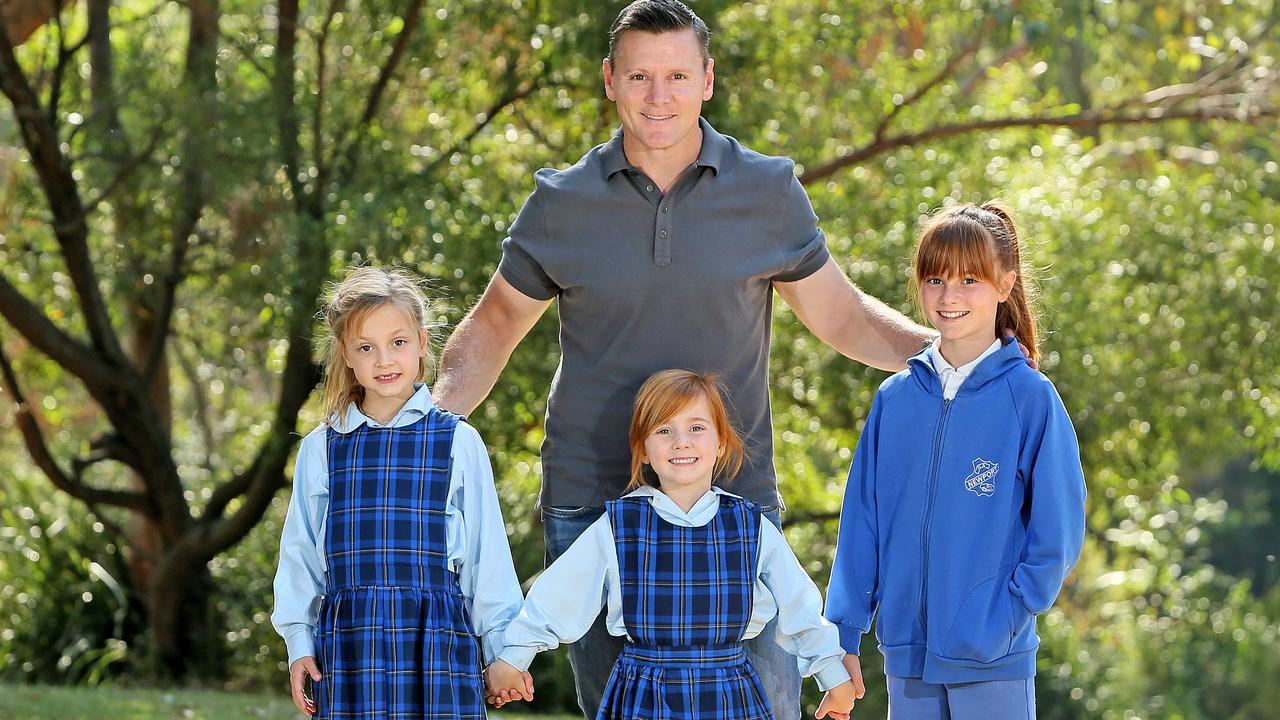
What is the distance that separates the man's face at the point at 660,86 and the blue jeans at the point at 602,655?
78 cm

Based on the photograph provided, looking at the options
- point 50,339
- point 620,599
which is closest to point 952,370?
point 620,599

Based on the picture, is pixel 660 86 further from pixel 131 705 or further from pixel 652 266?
pixel 131 705

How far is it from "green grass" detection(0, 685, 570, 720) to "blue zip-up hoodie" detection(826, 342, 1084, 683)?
3.95m

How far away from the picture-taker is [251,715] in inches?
248

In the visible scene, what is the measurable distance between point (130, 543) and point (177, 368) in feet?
13.7

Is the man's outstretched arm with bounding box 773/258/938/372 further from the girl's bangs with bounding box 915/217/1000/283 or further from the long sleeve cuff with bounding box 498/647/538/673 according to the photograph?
the long sleeve cuff with bounding box 498/647/538/673

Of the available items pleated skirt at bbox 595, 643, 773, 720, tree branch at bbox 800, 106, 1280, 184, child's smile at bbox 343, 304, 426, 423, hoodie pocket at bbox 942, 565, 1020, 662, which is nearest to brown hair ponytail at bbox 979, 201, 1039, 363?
hoodie pocket at bbox 942, 565, 1020, 662

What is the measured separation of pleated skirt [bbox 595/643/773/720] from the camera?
9.25ft

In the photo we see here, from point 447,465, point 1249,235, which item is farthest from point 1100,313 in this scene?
point 447,465

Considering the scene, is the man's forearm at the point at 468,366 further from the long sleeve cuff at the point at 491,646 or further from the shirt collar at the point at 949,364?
the shirt collar at the point at 949,364

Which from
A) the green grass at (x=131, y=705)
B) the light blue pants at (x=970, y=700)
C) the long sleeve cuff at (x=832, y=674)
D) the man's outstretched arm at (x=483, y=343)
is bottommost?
the green grass at (x=131, y=705)

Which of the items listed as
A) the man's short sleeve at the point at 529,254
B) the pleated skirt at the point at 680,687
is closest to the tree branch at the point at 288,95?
the man's short sleeve at the point at 529,254

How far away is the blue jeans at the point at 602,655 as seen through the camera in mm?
2984

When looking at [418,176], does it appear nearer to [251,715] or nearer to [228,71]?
[228,71]
